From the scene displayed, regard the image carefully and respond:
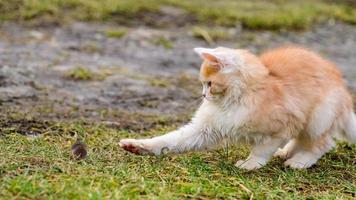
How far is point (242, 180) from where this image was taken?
4633 millimetres

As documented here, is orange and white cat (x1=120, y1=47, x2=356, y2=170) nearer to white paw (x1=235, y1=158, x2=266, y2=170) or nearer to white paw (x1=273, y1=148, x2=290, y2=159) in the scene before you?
white paw (x1=235, y1=158, x2=266, y2=170)

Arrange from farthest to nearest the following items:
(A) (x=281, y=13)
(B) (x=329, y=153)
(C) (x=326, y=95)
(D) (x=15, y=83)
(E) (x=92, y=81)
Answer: (A) (x=281, y=13) < (E) (x=92, y=81) < (D) (x=15, y=83) < (B) (x=329, y=153) < (C) (x=326, y=95)

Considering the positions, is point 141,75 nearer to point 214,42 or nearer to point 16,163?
point 214,42

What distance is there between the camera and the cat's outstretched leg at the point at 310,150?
5438mm

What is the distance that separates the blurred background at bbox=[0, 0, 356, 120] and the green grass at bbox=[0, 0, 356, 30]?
2 cm

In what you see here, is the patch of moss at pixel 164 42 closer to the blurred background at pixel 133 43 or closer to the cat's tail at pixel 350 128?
the blurred background at pixel 133 43

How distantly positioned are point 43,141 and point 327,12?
314 inches

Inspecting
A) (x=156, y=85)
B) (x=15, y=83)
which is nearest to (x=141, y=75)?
(x=156, y=85)

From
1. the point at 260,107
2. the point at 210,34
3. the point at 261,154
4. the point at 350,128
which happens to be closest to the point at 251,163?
the point at 261,154

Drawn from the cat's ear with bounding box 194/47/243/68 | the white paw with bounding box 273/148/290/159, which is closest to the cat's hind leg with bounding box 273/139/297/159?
the white paw with bounding box 273/148/290/159

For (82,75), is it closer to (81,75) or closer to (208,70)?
(81,75)

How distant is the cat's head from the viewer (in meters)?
5.07

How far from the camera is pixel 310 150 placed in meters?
5.52

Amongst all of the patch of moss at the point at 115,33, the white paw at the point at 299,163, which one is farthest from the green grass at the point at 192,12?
the white paw at the point at 299,163
